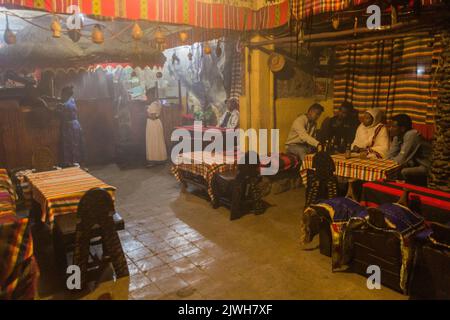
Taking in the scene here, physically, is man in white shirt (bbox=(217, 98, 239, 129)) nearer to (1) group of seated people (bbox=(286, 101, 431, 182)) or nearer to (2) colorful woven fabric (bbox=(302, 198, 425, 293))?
(1) group of seated people (bbox=(286, 101, 431, 182))

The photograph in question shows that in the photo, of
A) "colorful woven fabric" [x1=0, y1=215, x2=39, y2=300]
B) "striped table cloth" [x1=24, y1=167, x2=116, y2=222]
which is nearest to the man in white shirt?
Answer: "striped table cloth" [x1=24, y1=167, x2=116, y2=222]

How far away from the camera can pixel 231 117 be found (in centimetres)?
926

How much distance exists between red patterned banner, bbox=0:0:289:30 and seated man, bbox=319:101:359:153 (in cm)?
233

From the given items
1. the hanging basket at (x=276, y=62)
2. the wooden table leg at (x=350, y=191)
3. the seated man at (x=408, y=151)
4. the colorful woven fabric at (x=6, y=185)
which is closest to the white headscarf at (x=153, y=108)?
the hanging basket at (x=276, y=62)

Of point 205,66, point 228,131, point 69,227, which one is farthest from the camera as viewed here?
point 205,66

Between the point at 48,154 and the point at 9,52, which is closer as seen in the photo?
the point at 48,154

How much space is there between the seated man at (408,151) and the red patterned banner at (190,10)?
3.02 m

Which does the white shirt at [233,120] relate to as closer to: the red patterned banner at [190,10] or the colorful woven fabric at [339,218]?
the red patterned banner at [190,10]

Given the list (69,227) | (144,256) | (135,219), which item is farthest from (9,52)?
(144,256)

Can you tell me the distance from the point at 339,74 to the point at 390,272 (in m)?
5.36

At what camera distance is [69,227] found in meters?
4.17

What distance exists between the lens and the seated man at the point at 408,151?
18.9 ft
